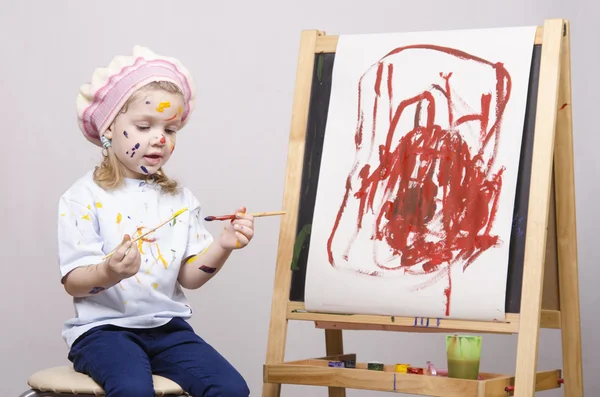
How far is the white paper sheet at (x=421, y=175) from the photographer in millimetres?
2002

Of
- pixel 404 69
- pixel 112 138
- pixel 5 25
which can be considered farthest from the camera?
pixel 5 25

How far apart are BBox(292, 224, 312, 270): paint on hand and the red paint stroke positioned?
66mm

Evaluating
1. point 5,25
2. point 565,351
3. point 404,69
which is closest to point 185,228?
point 404,69

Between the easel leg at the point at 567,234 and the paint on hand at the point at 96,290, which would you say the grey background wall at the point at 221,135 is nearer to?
the easel leg at the point at 567,234

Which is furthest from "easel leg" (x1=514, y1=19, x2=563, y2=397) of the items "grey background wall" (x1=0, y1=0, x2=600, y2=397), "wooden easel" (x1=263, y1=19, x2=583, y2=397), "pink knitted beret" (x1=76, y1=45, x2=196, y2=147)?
"grey background wall" (x1=0, y1=0, x2=600, y2=397)

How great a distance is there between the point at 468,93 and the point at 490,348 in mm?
1300

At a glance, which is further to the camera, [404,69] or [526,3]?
[526,3]

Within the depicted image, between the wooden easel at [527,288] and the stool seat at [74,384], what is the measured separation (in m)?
0.32

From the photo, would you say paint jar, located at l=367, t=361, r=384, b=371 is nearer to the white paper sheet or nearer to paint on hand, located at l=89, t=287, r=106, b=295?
the white paper sheet

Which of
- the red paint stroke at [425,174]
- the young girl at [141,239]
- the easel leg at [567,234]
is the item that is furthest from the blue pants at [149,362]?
the easel leg at [567,234]

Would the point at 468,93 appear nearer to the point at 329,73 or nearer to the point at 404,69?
the point at 404,69

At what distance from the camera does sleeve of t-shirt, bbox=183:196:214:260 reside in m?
2.06

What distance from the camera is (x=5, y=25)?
292cm

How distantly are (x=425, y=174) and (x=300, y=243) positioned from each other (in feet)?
1.14
